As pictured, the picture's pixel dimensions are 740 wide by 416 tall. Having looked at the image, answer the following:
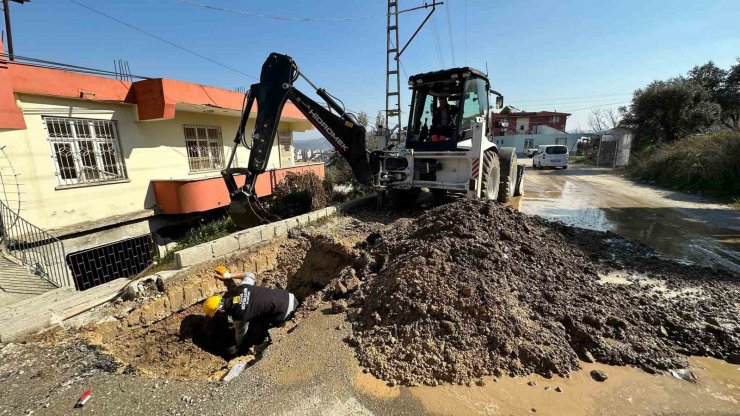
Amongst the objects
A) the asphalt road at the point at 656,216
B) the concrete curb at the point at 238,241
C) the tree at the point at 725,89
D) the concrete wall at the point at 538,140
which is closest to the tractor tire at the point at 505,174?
the asphalt road at the point at 656,216

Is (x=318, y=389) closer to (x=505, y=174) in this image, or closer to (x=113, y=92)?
(x=505, y=174)

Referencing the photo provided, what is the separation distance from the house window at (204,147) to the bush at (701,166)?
1534 centimetres

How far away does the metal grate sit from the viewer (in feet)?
22.8

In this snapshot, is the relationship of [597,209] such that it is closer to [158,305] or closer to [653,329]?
[653,329]

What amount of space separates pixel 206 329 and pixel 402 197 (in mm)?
5065

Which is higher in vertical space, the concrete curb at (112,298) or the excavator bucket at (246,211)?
the excavator bucket at (246,211)

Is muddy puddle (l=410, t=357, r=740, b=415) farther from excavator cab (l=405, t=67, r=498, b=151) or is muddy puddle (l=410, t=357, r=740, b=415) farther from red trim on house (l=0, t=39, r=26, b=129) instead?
red trim on house (l=0, t=39, r=26, b=129)

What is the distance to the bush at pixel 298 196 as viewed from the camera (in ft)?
27.5

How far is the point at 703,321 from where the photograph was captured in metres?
3.15

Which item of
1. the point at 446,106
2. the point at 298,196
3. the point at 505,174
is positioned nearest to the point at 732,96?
the point at 505,174

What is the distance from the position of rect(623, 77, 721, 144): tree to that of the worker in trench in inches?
872

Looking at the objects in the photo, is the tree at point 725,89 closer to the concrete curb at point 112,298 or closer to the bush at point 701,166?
the bush at point 701,166

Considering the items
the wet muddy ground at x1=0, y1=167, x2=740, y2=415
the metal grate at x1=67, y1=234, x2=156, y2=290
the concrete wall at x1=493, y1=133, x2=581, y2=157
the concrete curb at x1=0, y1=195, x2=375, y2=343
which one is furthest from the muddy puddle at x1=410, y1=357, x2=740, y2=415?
the concrete wall at x1=493, y1=133, x2=581, y2=157

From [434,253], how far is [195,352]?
3.32 metres
